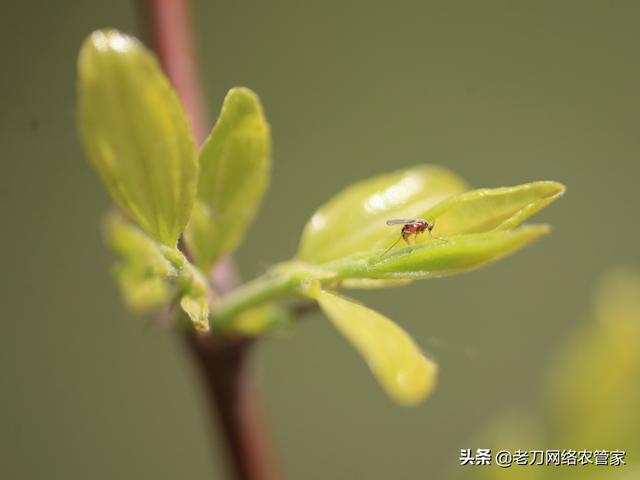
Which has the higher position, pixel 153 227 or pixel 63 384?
pixel 153 227

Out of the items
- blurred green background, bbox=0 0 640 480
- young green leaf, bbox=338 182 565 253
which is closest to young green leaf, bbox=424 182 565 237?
young green leaf, bbox=338 182 565 253

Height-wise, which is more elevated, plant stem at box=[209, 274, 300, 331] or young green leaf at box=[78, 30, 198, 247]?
young green leaf at box=[78, 30, 198, 247]

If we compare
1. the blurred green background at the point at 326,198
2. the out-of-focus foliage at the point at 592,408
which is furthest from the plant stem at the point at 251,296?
the blurred green background at the point at 326,198

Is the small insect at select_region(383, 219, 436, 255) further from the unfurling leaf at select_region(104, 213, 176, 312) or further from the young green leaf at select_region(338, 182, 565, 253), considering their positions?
the unfurling leaf at select_region(104, 213, 176, 312)

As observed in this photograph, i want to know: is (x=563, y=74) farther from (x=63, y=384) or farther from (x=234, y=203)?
(x=234, y=203)

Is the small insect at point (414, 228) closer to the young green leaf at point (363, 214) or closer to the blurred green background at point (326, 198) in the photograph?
the young green leaf at point (363, 214)

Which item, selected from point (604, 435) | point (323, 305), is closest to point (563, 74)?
point (604, 435)

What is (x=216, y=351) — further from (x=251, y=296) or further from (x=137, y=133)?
(x=137, y=133)
